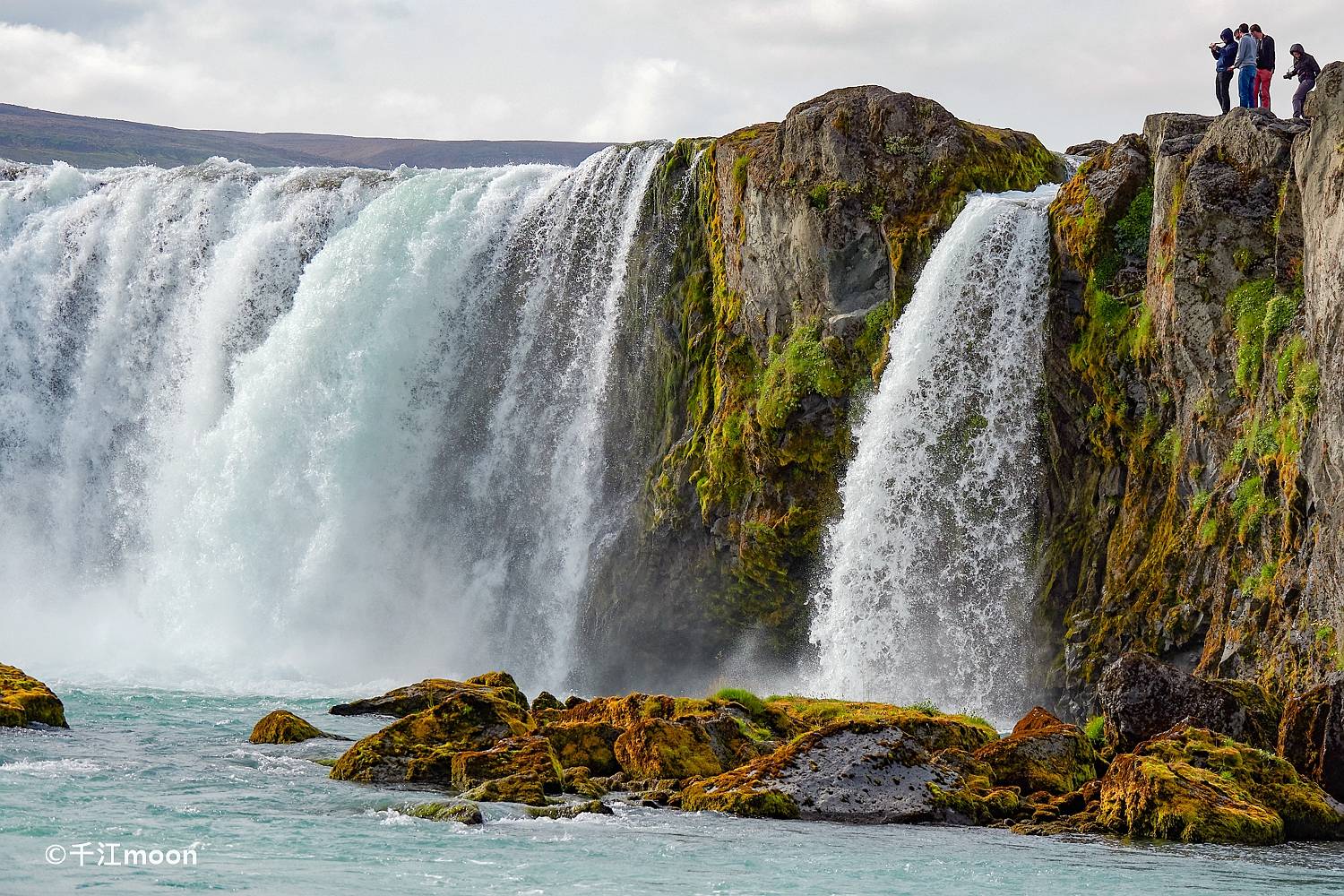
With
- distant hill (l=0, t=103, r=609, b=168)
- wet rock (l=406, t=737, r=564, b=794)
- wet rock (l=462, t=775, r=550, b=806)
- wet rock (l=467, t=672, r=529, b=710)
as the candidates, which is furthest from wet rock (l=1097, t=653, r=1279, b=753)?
distant hill (l=0, t=103, r=609, b=168)

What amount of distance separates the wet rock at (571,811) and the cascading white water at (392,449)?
1810 centimetres

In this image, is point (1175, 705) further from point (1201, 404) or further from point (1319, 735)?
point (1201, 404)

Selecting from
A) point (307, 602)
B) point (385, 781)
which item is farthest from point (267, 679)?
point (385, 781)

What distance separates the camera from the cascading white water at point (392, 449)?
119 ft

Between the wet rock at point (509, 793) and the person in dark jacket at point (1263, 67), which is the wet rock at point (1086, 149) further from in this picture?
the wet rock at point (509, 793)

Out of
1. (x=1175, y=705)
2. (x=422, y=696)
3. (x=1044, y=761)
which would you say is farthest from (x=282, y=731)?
(x=1175, y=705)

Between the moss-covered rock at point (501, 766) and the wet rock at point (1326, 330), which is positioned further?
the wet rock at point (1326, 330)

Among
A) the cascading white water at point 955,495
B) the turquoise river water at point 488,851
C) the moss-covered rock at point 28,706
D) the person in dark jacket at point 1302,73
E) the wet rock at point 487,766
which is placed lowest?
the turquoise river water at point 488,851

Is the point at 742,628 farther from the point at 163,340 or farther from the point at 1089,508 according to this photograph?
the point at 163,340

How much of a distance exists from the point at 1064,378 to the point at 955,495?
274cm

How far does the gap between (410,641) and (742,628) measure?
24.9 ft

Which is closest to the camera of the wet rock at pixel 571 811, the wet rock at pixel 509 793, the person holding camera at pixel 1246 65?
the wet rock at pixel 571 811

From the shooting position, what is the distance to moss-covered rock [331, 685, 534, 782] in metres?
19.4

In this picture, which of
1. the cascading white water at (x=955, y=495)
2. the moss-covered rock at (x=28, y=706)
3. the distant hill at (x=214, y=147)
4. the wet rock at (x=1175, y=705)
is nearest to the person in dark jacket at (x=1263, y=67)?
the cascading white water at (x=955, y=495)
